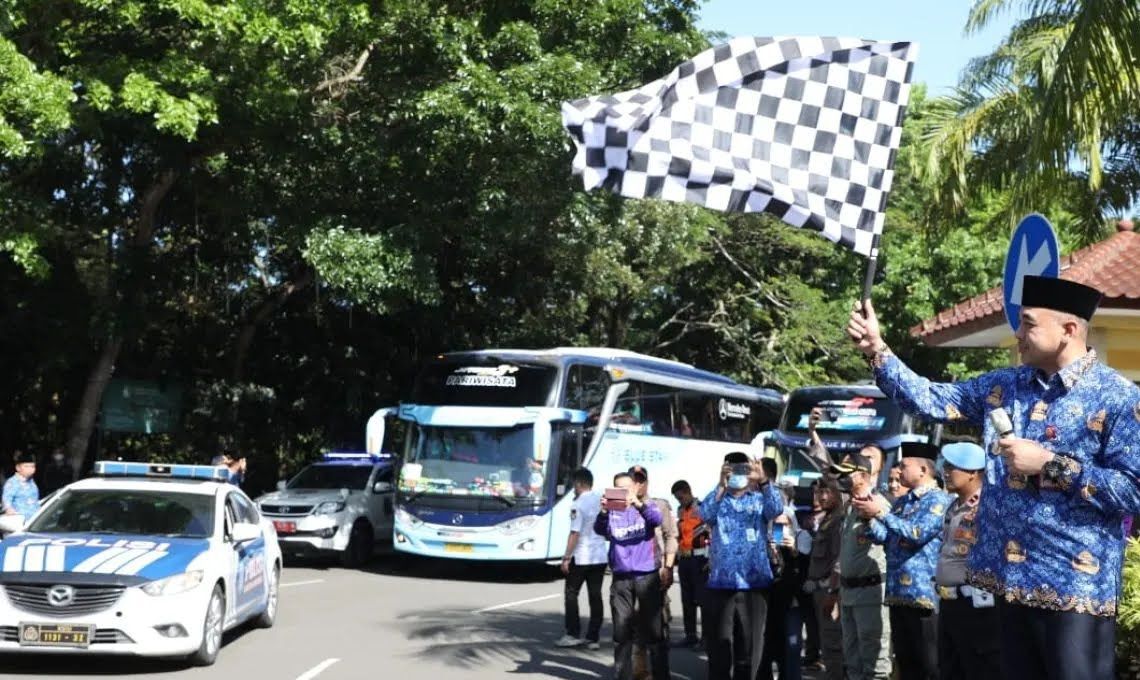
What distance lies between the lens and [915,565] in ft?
27.6

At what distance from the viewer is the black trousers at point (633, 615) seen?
1118 centimetres

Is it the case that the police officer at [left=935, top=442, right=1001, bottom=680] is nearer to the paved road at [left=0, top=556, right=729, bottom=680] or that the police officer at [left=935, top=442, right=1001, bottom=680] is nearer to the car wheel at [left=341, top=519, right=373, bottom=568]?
the paved road at [left=0, top=556, right=729, bottom=680]

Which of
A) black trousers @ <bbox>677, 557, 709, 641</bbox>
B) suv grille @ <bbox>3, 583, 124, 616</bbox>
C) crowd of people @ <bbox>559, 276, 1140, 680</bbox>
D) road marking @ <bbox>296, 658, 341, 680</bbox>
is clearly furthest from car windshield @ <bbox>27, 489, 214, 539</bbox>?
black trousers @ <bbox>677, 557, 709, 641</bbox>

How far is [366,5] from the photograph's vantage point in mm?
21391

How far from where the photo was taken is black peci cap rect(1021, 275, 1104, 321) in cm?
445

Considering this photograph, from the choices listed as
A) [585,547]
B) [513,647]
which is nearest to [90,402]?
[513,647]

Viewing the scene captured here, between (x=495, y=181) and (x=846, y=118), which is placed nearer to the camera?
(x=846, y=118)

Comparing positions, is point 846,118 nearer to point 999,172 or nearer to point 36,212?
point 999,172

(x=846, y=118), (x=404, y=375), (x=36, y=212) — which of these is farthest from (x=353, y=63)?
(x=846, y=118)

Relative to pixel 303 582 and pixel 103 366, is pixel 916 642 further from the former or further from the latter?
pixel 103 366

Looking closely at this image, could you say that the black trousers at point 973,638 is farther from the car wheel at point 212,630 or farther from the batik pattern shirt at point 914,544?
the car wheel at point 212,630

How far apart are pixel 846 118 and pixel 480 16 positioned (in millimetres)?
15947

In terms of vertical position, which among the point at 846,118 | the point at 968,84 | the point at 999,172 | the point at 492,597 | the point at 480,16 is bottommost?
the point at 492,597

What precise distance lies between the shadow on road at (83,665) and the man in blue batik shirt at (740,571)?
4512mm
